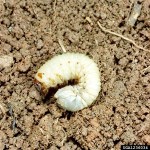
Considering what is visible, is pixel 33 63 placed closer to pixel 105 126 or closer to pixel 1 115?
pixel 1 115

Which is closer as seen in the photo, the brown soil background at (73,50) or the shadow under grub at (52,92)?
the brown soil background at (73,50)

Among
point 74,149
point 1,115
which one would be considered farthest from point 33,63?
point 74,149

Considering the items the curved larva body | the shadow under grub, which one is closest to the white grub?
the curved larva body

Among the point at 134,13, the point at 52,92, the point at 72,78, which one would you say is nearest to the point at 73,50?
the point at 72,78

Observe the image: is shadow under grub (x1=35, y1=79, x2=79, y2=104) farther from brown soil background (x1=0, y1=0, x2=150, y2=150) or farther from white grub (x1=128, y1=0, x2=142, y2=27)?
white grub (x1=128, y1=0, x2=142, y2=27)

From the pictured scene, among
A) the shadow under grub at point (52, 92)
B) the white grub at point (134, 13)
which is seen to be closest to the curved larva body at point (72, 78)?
the shadow under grub at point (52, 92)

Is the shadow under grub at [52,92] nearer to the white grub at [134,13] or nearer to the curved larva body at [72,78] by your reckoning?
the curved larva body at [72,78]
